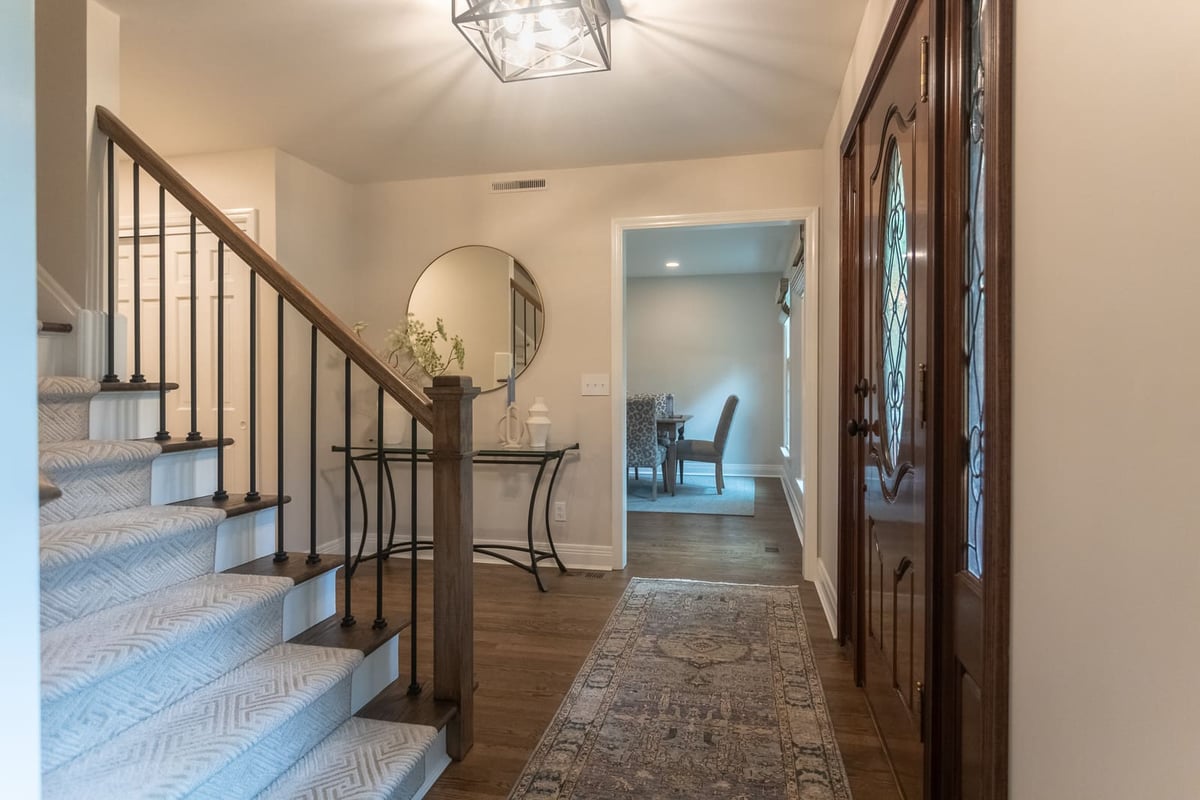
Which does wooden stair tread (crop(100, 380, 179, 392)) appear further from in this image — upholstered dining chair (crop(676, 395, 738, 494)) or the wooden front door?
upholstered dining chair (crop(676, 395, 738, 494))

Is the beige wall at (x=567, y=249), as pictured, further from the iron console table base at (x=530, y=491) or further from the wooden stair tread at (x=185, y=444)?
the wooden stair tread at (x=185, y=444)

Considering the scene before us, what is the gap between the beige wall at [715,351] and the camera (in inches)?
284

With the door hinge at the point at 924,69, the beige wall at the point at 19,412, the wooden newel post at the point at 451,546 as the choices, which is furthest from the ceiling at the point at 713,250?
the beige wall at the point at 19,412

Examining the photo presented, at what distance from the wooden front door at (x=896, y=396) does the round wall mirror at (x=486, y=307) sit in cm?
201

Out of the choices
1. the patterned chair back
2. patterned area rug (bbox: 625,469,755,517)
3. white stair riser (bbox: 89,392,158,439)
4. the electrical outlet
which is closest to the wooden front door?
the electrical outlet

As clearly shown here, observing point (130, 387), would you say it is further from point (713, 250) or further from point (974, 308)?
point (713, 250)

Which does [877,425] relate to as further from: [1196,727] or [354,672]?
[354,672]

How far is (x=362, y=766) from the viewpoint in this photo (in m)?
1.43

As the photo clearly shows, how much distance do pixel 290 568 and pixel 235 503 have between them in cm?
30

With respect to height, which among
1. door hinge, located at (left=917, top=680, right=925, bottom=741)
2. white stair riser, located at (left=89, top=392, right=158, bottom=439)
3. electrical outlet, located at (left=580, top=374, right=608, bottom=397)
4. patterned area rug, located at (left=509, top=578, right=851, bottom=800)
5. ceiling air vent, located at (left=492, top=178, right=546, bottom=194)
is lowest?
patterned area rug, located at (left=509, top=578, right=851, bottom=800)

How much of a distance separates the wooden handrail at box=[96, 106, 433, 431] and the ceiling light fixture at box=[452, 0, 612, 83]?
96cm

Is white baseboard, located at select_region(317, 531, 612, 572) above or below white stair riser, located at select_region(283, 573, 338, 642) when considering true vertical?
below

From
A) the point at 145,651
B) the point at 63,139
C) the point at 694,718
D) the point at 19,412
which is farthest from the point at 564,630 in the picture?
the point at 63,139

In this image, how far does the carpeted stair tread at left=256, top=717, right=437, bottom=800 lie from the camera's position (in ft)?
4.40
